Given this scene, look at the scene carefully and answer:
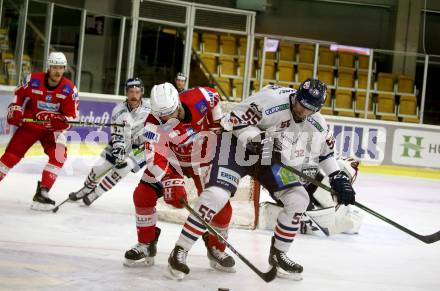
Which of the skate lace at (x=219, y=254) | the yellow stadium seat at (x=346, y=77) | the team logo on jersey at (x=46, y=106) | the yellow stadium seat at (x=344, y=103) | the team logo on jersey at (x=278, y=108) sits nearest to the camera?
the team logo on jersey at (x=278, y=108)

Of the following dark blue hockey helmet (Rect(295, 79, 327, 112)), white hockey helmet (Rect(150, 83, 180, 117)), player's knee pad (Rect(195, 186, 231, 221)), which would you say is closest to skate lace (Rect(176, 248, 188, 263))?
player's knee pad (Rect(195, 186, 231, 221))

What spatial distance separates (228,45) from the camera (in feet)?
46.3

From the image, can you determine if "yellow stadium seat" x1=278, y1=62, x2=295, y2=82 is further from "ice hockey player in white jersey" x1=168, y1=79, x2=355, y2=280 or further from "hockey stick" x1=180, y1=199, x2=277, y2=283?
"hockey stick" x1=180, y1=199, x2=277, y2=283

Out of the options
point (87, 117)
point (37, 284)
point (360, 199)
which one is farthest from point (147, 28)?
point (37, 284)

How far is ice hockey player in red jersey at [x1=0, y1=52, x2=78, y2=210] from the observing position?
242 inches

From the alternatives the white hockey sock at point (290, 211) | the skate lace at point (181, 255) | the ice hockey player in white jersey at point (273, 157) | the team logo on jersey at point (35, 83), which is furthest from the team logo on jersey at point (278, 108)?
the team logo on jersey at point (35, 83)

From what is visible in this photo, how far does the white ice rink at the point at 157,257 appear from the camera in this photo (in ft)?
13.2

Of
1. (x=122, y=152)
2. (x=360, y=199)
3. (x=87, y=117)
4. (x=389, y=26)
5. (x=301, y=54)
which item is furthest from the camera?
(x=389, y=26)

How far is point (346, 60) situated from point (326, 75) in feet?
1.51

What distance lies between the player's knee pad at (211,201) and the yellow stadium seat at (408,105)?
9.73 meters

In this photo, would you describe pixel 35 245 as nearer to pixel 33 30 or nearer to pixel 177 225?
pixel 177 225

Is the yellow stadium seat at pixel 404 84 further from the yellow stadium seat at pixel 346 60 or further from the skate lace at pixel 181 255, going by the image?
the skate lace at pixel 181 255

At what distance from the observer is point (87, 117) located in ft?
37.5

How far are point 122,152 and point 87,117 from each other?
5.17m
